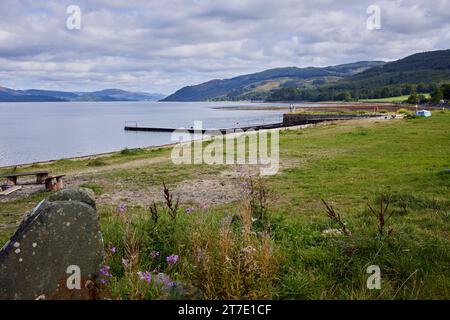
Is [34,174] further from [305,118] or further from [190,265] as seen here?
[305,118]

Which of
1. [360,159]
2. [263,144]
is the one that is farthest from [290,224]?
[263,144]

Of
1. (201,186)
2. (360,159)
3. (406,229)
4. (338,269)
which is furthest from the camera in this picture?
(360,159)

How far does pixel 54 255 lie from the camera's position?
470cm

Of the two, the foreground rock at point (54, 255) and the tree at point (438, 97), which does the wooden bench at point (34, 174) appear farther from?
the tree at point (438, 97)

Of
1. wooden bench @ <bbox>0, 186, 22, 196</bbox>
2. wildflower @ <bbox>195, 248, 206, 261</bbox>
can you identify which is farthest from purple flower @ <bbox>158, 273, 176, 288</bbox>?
wooden bench @ <bbox>0, 186, 22, 196</bbox>

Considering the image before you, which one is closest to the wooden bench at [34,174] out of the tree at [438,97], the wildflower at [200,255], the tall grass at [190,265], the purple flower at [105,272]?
the tall grass at [190,265]

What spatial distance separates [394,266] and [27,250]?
4.73 metres

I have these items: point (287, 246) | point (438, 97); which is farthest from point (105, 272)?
point (438, 97)

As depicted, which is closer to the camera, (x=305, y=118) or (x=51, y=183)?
(x=51, y=183)

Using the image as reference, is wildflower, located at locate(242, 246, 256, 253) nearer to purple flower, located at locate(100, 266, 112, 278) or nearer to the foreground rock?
purple flower, located at locate(100, 266, 112, 278)

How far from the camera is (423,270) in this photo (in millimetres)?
5387

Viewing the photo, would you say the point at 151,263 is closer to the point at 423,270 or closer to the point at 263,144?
the point at 423,270

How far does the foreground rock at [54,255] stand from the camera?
453 cm

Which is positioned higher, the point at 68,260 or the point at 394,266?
the point at 68,260
